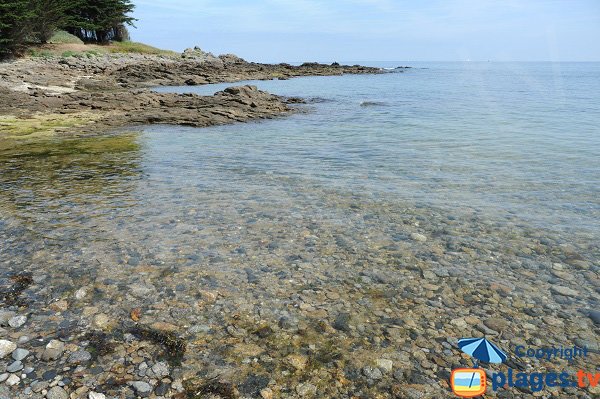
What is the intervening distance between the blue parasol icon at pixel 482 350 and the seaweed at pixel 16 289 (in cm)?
585

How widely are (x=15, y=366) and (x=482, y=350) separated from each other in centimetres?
522

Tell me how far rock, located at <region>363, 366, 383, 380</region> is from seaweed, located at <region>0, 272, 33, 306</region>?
4697 mm

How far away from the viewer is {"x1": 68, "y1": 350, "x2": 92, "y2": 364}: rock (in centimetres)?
460

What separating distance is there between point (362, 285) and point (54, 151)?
14.8 m

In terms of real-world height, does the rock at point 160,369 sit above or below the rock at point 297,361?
above

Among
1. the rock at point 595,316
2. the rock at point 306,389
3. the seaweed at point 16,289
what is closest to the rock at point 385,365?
the rock at point 306,389

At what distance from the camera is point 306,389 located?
4.33m

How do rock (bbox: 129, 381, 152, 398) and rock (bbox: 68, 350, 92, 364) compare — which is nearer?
rock (bbox: 129, 381, 152, 398)

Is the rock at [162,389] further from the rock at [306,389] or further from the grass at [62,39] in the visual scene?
the grass at [62,39]

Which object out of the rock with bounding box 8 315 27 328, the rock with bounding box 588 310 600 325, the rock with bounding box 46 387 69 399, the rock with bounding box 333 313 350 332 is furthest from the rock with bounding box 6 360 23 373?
the rock with bounding box 588 310 600 325

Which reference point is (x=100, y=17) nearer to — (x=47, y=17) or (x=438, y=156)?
(x=47, y=17)

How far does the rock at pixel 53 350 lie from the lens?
4.63m

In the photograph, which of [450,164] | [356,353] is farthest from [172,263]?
[450,164]

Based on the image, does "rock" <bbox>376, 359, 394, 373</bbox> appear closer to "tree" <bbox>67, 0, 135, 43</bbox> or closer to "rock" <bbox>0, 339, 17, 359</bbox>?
"rock" <bbox>0, 339, 17, 359</bbox>
